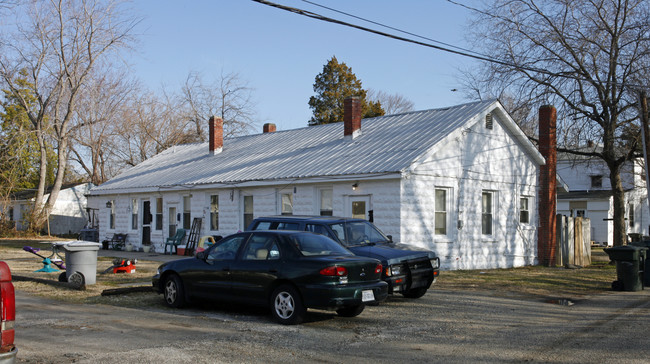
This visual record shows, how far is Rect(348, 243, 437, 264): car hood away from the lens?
11.6 meters

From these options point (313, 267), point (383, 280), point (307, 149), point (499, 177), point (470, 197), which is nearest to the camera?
point (313, 267)

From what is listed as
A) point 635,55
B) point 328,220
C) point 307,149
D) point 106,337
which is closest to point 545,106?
point 635,55

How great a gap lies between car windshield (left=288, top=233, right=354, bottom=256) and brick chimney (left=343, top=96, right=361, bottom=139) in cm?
1281

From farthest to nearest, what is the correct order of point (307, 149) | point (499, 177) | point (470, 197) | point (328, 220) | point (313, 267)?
point (307, 149), point (499, 177), point (470, 197), point (328, 220), point (313, 267)

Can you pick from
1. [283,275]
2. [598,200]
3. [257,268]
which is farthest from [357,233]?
[598,200]

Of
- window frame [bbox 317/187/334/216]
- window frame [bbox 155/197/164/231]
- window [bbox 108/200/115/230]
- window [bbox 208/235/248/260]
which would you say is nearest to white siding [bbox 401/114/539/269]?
window frame [bbox 317/187/334/216]

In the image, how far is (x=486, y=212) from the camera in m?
21.7

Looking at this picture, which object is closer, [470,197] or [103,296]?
[103,296]

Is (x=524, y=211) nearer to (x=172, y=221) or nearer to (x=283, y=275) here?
(x=172, y=221)

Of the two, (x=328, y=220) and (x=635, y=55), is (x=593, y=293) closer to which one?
(x=328, y=220)

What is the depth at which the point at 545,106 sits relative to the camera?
76.9ft

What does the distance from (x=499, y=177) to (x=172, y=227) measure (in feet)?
44.2

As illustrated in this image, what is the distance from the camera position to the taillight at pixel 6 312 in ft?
17.2

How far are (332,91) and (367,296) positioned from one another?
4433 centimetres
